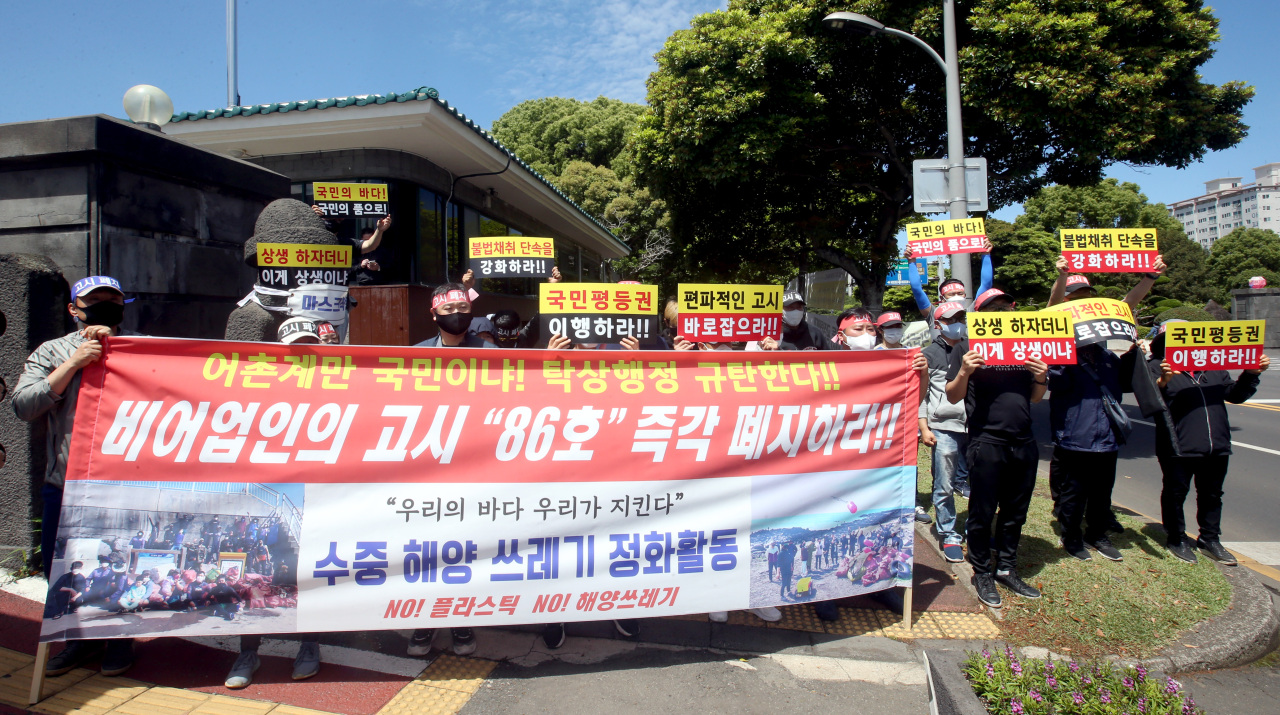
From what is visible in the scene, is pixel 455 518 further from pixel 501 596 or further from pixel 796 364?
pixel 796 364

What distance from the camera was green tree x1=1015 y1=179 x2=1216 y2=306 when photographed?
40.9m

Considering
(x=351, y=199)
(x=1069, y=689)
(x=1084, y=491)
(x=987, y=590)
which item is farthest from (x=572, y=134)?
(x=1069, y=689)

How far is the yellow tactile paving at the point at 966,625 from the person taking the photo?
368 cm

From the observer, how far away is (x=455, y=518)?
10.4ft

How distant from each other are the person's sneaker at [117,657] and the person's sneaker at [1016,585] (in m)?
4.93

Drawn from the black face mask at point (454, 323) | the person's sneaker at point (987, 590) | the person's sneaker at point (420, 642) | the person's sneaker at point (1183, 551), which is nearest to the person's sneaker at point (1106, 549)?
the person's sneaker at point (1183, 551)

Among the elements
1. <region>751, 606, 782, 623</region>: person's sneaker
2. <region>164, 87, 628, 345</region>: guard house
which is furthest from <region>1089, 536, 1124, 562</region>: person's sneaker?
<region>164, 87, 628, 345</region>: guard house

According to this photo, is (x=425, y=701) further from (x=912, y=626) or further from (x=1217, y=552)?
(x=1217, y=552)

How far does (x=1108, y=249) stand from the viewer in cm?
473

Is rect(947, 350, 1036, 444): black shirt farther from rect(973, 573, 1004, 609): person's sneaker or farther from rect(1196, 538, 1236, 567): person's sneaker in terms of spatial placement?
rect(1196, 538, 1236, 567): person's sneaker

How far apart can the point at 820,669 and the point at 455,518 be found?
205cm

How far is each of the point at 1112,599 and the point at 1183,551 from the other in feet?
4.23

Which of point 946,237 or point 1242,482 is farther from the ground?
point 946,237

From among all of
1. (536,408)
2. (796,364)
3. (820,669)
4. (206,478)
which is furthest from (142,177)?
(820,669)
